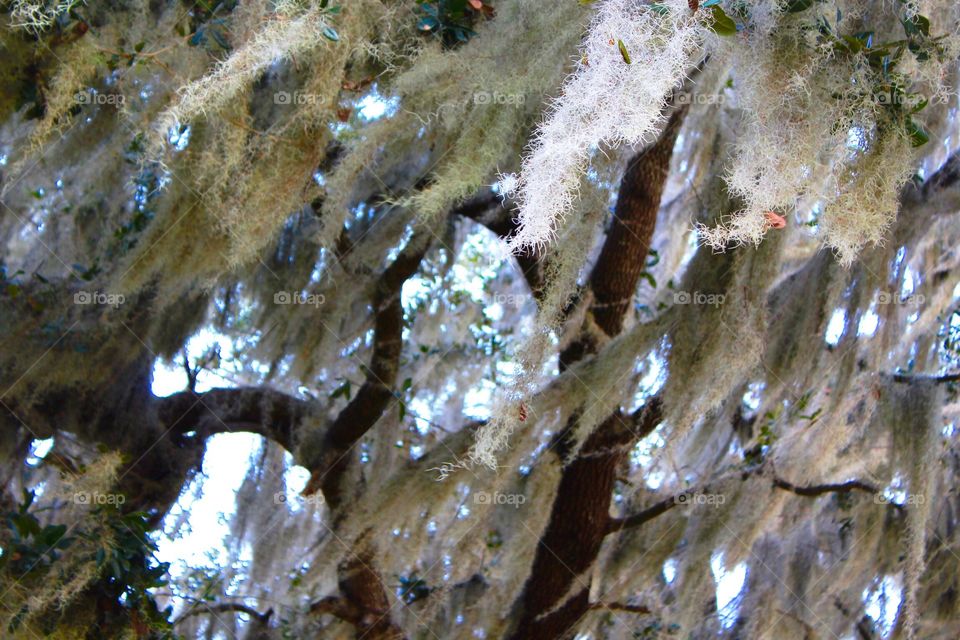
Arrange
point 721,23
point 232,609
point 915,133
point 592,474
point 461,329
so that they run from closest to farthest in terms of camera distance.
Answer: point 721,23 → point 915,133 → point 592,474 → point 232,609 → point 461,329

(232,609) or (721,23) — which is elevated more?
(721,23)

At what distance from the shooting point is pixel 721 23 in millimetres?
1370

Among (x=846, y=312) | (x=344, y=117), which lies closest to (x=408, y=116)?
(x=344, y=117)

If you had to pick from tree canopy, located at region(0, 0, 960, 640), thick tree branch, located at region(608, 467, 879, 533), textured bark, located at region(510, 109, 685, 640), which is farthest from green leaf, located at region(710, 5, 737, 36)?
thick tree branch, located at region(608, 467, 879, 533)

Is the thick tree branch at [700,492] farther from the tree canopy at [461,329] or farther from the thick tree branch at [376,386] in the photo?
the thick tree branch at [376,386]

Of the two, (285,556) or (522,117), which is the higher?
(522,117)

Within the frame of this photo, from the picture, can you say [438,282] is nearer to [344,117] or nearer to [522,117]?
[344,117]

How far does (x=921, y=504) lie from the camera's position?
2436mm

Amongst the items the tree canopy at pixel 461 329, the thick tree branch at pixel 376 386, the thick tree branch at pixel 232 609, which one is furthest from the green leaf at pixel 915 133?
the thick tree branch at pixel 232 609

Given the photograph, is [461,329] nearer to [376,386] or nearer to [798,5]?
[376,386]

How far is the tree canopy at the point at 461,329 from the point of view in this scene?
1707 mm

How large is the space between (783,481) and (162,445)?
1.66 m

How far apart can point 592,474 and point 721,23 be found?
1486mm

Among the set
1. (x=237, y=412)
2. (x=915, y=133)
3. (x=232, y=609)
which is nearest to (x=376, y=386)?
(x=237, y=412)
